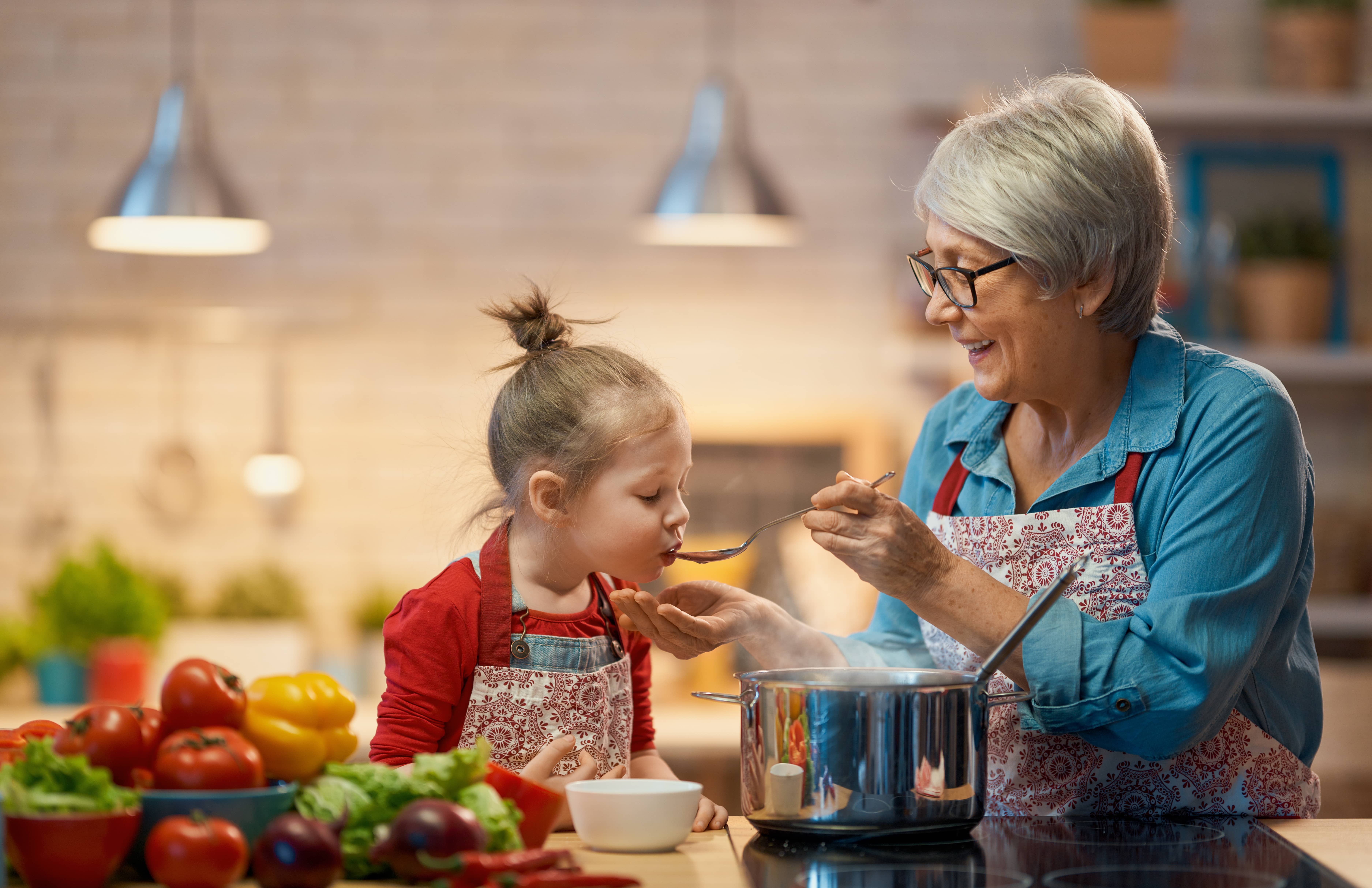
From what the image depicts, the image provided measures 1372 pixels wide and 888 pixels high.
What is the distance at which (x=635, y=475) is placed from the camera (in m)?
1.63

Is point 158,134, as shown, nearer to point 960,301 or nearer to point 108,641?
point 108,641

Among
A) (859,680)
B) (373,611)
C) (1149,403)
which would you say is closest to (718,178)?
(373,611)

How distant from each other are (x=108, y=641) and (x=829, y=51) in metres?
2.42

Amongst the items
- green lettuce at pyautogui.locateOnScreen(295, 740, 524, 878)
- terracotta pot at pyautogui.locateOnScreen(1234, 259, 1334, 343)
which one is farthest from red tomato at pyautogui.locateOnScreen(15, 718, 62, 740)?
terracotta pot at pyautogui.locateOnScreen(1234, 259, 1334, 343)

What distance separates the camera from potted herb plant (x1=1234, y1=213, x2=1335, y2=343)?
350 cm

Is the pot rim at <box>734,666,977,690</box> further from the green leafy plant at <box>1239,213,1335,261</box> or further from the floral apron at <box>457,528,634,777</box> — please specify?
the green leafy plant at <box>1239,213,1335,261</box>

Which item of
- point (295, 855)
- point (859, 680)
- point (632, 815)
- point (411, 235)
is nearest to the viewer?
point (295, 855)

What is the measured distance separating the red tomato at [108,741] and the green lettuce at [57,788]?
0.02 metres

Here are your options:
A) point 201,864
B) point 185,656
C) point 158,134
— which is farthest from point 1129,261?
point 185,656

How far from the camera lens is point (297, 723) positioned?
1.17m

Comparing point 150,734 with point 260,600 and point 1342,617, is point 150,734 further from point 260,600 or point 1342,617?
point 1342,617

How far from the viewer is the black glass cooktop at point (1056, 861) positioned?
118cm

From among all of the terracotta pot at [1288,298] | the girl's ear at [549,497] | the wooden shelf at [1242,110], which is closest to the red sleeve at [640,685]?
the girl's ear at [549,497]

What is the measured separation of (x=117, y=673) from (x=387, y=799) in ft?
7.83
